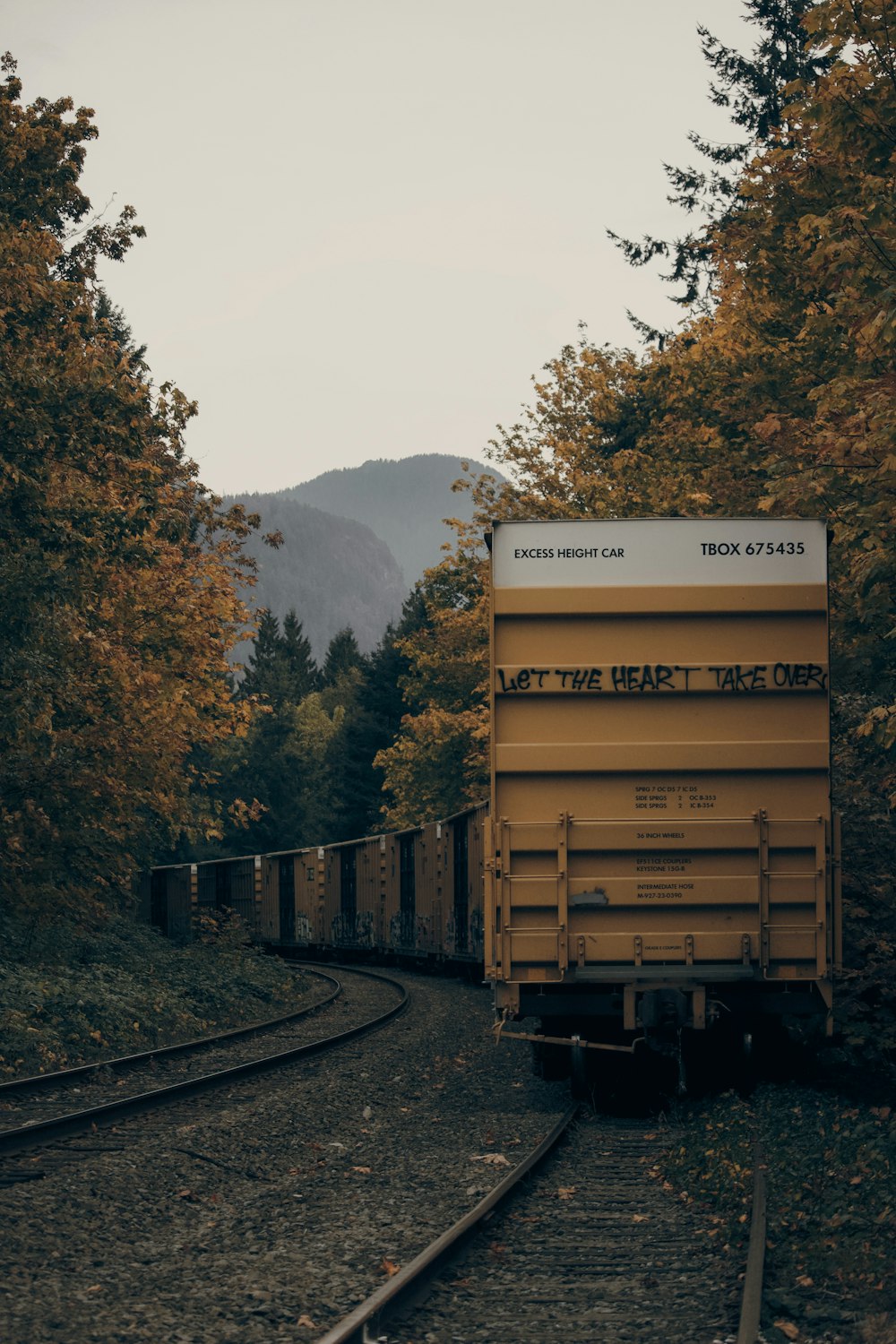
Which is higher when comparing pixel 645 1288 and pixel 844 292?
pixel 844 292

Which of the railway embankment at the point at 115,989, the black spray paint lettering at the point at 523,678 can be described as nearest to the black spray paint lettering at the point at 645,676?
the black spray paint lettering at the point at 523,678

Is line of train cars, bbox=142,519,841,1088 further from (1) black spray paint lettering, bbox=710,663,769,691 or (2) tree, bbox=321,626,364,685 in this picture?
(2) tree, bbox=321,626,364,685

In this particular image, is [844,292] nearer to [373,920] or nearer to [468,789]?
[373,920]

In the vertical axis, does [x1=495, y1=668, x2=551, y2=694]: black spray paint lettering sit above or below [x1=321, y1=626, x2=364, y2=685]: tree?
below

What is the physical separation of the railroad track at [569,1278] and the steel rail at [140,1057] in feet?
19.1

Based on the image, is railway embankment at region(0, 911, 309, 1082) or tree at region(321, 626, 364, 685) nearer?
railway embankment at region(0, 911, 309, 1082)

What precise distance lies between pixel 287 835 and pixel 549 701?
85.3 m

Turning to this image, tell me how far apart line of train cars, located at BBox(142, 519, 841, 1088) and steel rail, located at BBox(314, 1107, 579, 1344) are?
2.07m

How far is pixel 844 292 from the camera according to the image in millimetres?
11789

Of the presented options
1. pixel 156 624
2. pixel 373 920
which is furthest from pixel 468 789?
pixel 156 624

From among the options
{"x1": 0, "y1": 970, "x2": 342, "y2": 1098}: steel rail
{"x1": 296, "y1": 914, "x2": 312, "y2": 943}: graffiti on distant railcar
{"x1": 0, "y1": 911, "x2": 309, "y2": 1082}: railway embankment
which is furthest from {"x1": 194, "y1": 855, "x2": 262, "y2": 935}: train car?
{"x1": 0, "y1": 970, "x2": 342, "y2": 1098}: steel rail

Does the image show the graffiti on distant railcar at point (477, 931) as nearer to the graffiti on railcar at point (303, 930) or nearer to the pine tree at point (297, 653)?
the graffiti on railcar at point (303, 930)

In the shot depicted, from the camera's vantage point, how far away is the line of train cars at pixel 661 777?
10.5m

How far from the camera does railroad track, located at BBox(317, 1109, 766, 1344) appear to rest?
233 inches
